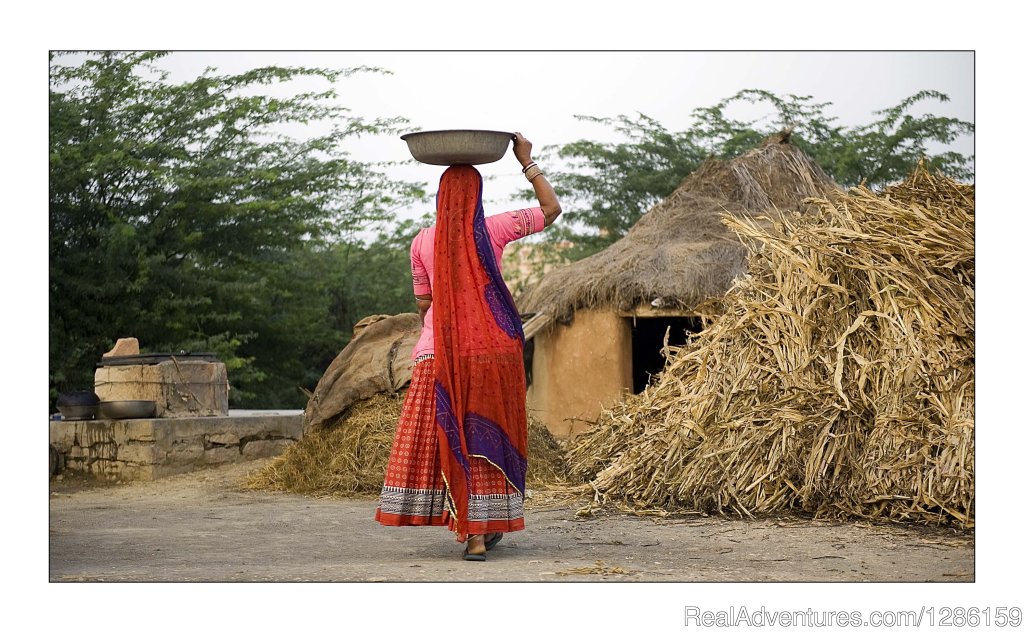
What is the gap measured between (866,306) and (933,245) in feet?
1.57

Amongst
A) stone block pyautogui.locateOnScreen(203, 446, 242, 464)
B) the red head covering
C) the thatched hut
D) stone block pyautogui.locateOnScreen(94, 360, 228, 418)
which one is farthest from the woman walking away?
the thatched hut

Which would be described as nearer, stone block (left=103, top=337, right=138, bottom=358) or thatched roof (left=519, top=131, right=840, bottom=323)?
stone block (left=103, top=337, right=138, bottom=358)

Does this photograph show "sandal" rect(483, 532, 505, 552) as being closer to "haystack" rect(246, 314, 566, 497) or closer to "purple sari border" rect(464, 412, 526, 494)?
"purple sari border" rect(464, 412, 526, 494)

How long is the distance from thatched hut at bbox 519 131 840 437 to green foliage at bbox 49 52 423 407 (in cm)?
452

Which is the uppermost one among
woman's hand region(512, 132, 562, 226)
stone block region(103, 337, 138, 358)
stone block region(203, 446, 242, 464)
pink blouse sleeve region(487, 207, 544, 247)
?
woman's hand region(512, 132, 562, 226)

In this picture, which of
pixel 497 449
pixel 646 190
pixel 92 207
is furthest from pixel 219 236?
pixel 497 449

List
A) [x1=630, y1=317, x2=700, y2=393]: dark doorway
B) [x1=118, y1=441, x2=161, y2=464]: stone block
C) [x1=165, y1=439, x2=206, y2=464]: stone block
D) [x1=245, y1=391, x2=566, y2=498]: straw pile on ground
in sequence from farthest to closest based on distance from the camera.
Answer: [x1=630, y1=317, x2=700, y2=393]: dark doorway
[x1=165, y1=439, x2=206, y2=464]: stone block
[x1=118, y1=441, x2=161, y2=464]: stone block
[x1=245, y1=391, x2=566, y2=498]: straw pile on ground

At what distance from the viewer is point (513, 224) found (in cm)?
475

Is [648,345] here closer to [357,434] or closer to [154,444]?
[357,434]

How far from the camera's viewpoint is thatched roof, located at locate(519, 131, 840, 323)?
9.91 m

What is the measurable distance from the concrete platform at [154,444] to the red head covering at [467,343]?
177 inches

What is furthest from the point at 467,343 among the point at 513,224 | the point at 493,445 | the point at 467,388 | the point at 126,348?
the point at 126,348

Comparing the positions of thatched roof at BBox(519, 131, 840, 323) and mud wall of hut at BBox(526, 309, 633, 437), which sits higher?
thatched roof at BBox(519, 131, 840, 323)

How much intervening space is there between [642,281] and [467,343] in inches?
218
